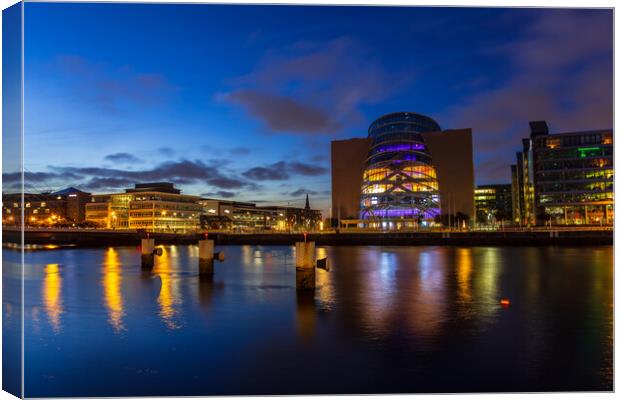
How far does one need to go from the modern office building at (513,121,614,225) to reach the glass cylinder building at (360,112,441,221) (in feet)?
46.7

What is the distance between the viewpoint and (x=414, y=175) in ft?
254

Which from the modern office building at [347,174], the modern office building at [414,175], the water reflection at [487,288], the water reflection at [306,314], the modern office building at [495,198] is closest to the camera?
the water reflection at [306,314]

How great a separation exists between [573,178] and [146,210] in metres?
69.2

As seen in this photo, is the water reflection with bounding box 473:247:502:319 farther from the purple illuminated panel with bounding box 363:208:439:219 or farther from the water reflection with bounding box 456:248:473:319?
the purple illuminated panel with bounding box 363:208:439:219

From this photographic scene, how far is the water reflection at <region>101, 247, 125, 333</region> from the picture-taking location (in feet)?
41.8

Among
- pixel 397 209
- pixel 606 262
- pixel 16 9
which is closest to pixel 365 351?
pixel 16 9

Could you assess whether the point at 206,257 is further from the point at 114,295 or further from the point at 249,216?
the point at 249,216

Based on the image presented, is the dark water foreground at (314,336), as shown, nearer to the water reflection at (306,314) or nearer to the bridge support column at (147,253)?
the water reflection at (306,314)

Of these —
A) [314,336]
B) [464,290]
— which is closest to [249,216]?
[464,290]

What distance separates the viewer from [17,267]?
6.02 meters

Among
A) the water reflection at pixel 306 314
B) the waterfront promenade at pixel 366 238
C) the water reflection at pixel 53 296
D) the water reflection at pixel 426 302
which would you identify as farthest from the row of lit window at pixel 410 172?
the water reflection at pixel 306 314

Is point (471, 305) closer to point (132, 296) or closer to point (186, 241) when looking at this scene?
point (132, 296)

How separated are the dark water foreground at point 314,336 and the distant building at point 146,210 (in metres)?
77.2

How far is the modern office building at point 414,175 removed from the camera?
77375 millimetres
